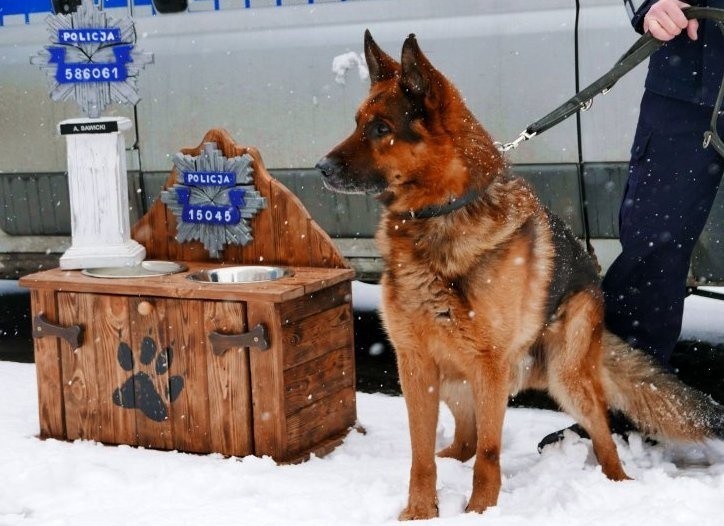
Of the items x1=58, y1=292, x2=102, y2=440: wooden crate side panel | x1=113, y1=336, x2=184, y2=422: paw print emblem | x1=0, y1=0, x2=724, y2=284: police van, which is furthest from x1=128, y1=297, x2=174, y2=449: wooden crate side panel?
x1=0, y1=0, x2=724, y2=284: police van

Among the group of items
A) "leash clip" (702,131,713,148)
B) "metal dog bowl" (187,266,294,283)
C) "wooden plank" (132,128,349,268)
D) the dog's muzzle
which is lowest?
"metal dog bowl" (187,266,294,283)

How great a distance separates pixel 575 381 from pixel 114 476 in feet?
5.16

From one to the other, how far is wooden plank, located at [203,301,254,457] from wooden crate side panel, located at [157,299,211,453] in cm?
3

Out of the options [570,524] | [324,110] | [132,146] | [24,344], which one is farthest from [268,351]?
[24,344]

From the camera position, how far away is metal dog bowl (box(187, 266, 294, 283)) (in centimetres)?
397

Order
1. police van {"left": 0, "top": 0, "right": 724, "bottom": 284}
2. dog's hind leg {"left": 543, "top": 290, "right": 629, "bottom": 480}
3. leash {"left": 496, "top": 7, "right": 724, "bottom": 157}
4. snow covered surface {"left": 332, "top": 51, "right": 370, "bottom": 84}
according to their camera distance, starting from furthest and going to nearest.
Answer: snow covered surface {"left": 332, "top": 51, "right": 370, "bottom": 84}
police van {"left": 0, "top": 0, "right": 724, "bottom": 284}
dog's hind leg {"left": 543, "top": 290, "right": 629, "bottom": 480}
leash {"left": 496, "top": 7, "right": 724, "bottom": 157}

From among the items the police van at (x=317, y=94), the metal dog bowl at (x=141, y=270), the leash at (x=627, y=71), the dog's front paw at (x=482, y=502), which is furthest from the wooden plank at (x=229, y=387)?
the police van at (x=317, y=94)

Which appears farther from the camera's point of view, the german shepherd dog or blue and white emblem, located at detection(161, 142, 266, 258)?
blue and white emblem, located at detection(161, 142, 266, 258)

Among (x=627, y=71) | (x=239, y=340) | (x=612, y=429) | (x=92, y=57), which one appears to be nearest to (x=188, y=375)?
(x=239, y=340)

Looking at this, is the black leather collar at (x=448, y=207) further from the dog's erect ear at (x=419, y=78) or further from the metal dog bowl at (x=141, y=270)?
the metal dog bowl at (x=141, y=270)

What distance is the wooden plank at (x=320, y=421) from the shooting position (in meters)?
3.71

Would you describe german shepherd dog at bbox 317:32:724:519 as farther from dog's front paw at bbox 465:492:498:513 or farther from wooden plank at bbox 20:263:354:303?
wooden plank at bbox 20:263:354:303

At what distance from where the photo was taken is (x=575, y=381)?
3.45 m

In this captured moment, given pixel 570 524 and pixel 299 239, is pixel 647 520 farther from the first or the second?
pixel 299 239
